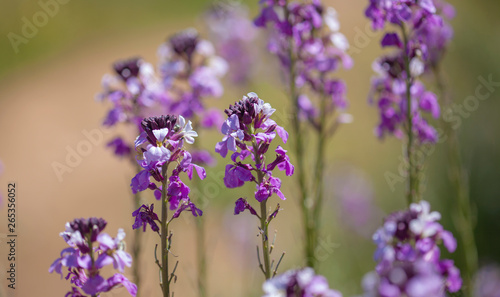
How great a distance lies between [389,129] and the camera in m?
3.07

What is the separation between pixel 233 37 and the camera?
5.57 metres

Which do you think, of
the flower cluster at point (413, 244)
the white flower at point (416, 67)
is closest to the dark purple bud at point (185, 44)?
the white flower at point (416, 67)

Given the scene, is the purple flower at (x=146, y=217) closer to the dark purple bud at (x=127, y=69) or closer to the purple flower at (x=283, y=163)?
the purple flower at (x=283, y=163)

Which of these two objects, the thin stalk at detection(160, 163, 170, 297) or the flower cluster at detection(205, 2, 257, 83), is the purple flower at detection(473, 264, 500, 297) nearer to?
the thin stalk at detection(160, 163, 170, 297)

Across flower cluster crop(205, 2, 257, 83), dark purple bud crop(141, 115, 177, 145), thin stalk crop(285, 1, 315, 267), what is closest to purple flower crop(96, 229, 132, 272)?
dark purple bud crop(141, 115, 177, 145)

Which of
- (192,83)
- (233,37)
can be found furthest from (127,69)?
(233,37)

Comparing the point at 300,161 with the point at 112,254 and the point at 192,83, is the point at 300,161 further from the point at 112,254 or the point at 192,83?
the point at 112,254

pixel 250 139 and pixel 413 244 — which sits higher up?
pixel 250 139

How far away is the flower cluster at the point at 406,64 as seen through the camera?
104 inches

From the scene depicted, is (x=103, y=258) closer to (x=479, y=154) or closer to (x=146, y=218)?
(x=146, y=218)

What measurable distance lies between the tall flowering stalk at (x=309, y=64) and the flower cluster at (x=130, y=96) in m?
0.81

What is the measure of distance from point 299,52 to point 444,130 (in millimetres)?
1153

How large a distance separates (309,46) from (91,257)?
6.59 feet

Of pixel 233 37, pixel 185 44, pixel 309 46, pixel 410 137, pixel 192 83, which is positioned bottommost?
pixel 410 137
